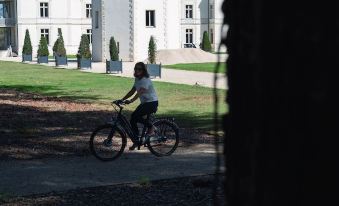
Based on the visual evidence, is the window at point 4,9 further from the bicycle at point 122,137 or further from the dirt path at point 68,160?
the bicycle at point 122,137

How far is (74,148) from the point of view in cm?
1028

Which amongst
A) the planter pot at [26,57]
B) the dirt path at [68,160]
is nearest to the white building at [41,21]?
the planter pot at [26,57]

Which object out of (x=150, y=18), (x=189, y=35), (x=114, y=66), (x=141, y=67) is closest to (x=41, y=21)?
(x=189, y=35)

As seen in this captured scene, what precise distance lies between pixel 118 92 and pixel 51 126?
922 centimetres

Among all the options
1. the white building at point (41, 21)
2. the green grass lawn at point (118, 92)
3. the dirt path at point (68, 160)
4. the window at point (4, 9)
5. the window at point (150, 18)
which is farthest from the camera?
the window at point (4, 9)

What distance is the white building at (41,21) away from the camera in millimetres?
65312

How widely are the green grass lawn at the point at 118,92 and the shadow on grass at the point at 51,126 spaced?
0.20m

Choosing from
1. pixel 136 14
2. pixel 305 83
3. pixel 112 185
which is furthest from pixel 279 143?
pixel 136 14

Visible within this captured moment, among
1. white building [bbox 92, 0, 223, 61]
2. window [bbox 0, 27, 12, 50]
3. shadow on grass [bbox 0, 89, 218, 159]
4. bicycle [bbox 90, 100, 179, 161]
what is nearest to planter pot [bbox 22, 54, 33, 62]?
white building [bbox 92, 0, 223, 61]

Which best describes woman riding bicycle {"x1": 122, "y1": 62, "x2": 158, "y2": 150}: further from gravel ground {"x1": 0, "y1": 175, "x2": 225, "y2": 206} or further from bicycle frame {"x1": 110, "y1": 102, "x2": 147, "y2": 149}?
gravel ground {"x1": 0, "y1": 175, "x2": 225, "y2": 206}

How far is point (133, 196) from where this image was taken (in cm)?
670

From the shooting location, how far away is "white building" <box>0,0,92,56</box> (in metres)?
65.3

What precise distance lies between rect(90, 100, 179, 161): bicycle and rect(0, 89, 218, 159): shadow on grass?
0.81m

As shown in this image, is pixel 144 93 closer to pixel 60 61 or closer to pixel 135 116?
pixel 135 116
